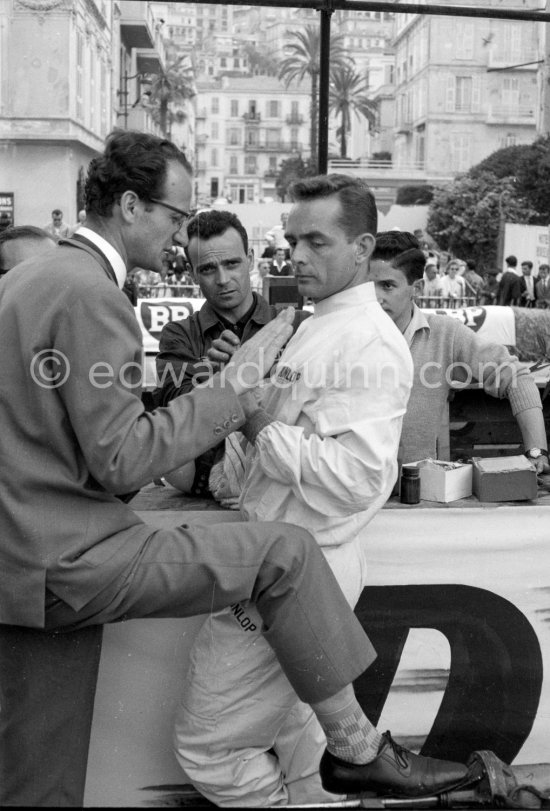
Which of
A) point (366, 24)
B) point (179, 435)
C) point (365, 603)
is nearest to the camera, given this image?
point (179, 435)

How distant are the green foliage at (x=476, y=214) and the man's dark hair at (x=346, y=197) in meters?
34.9

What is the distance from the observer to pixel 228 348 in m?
2.78

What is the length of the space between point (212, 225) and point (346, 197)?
125 cm

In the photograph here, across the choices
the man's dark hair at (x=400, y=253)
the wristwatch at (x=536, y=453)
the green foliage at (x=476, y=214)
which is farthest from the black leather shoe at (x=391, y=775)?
the green foliage at (x=476, y=214)

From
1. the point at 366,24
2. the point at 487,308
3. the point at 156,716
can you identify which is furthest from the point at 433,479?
the point at 366,24

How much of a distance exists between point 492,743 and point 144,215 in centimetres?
207

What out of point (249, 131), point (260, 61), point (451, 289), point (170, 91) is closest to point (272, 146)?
point (249, 131)

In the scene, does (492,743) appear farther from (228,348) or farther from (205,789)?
(228,348)

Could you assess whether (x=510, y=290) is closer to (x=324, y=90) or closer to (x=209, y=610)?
(x=324, y=90)

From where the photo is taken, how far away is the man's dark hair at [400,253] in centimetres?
382

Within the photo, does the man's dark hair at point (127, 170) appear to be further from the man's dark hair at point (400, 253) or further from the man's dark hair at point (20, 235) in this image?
the man's dark hair at point (20, 235)

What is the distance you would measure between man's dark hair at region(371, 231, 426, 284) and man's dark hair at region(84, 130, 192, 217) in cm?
155

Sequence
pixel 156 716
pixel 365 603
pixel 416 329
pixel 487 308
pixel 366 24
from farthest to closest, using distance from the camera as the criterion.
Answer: pixel 366 24 < pixel 487 308 < pixel 416 329 < pixel 365 603 < pixel 156 716

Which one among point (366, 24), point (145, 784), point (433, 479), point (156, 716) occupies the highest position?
point (366, 24)
